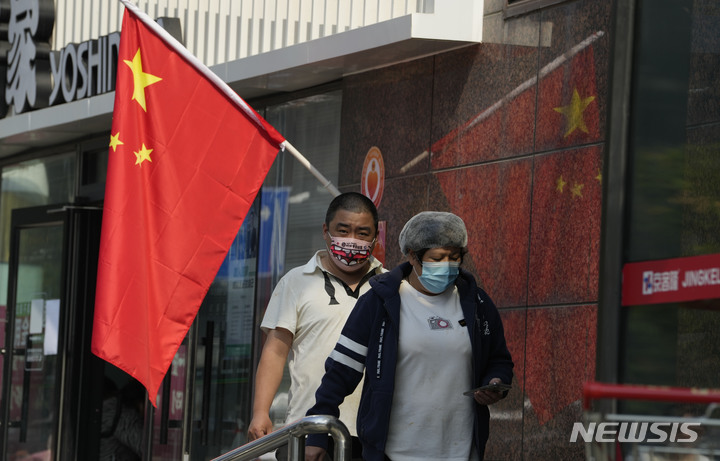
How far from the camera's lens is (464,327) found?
17.1ft

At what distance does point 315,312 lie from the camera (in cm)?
575

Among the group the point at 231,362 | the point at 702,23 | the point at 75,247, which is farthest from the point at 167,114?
the point at 75,247

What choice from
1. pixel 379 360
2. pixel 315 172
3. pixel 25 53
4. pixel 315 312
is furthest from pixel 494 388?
pixel 25 53

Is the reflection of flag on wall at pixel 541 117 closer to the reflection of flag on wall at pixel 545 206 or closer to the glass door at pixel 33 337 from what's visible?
the reflection of flag on wall at pixel 545 206

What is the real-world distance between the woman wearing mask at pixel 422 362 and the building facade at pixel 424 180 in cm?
79

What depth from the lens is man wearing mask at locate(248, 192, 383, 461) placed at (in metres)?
5.74

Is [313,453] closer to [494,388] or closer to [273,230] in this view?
Result: [494,388]

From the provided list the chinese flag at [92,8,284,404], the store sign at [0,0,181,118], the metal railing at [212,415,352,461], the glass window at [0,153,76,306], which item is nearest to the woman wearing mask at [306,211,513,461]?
the metal railing at [212,415,352,461]

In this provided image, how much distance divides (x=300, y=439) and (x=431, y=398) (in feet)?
1.80

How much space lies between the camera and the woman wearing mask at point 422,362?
5.12 m

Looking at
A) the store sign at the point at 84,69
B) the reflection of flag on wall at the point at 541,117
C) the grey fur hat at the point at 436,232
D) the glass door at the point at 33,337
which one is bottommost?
the glass door at the point at 33,337

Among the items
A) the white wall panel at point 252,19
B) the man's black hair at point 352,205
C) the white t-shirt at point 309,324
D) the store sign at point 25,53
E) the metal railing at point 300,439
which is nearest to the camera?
the metal railing at point 300,439

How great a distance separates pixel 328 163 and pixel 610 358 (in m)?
5.12

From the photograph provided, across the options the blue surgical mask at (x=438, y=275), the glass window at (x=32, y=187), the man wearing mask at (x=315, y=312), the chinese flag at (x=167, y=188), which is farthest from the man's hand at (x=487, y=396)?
the glass window at (x=32, y=187)
